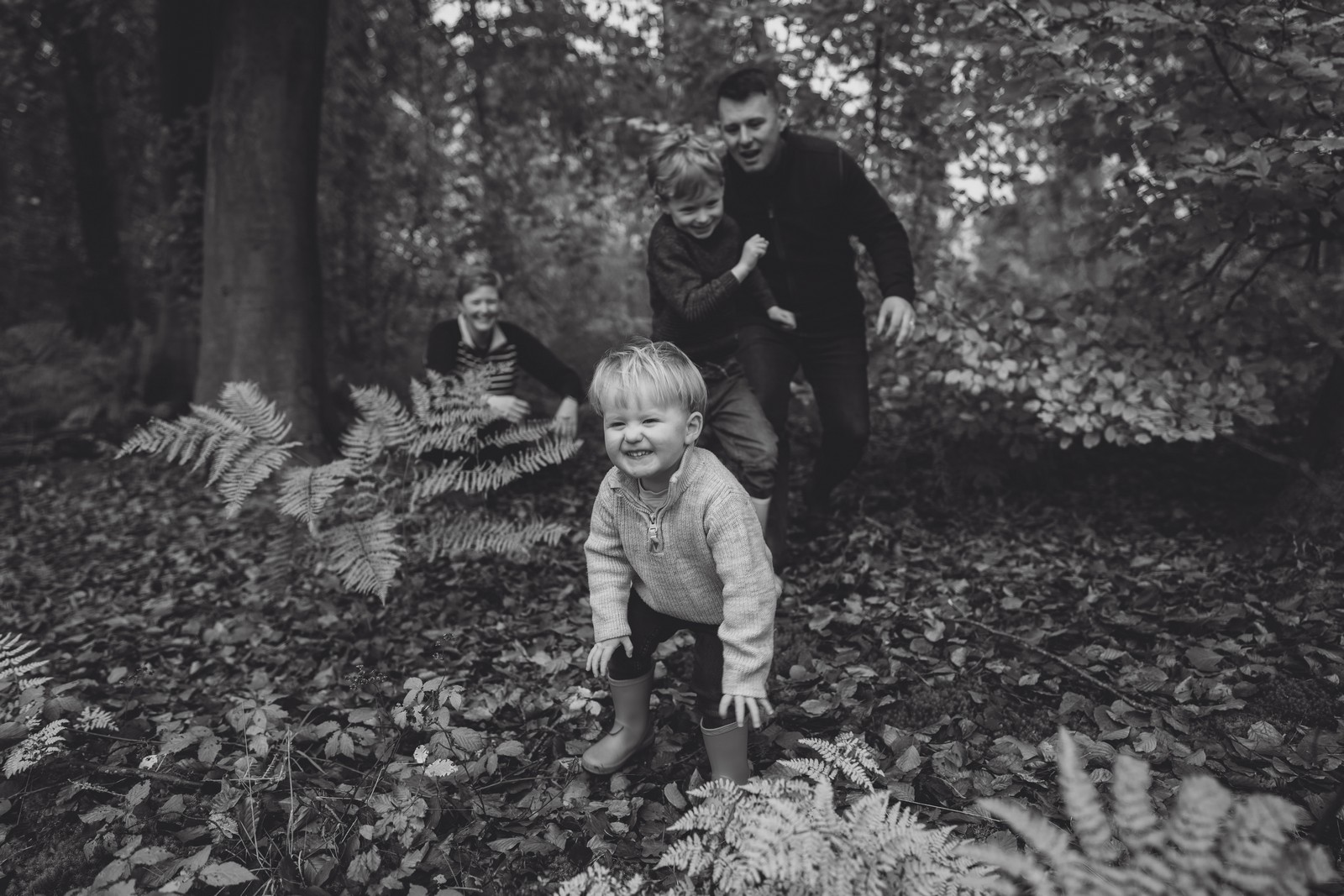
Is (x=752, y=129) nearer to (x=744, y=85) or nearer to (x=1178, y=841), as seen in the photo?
(x=744, y=85)

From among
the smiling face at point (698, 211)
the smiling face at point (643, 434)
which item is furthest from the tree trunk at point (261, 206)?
the smiling face at point (643, 434)

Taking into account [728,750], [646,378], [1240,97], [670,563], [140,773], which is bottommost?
[140,773]

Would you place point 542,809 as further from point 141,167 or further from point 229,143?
point 141,167

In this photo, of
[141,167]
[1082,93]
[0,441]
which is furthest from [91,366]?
[1082,93]

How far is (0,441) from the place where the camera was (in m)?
6.79

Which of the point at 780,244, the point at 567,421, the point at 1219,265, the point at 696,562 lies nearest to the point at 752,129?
the point at 780,244

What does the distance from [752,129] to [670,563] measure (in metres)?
2.28

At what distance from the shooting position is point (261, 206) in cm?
523

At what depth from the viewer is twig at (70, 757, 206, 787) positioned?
2.40 m

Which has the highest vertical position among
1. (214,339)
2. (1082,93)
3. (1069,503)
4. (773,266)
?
(1082,93)

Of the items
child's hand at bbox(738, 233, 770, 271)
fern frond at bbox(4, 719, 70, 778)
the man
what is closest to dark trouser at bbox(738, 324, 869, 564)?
the man

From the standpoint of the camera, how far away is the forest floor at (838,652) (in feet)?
7.62

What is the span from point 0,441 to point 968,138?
27.0 ft

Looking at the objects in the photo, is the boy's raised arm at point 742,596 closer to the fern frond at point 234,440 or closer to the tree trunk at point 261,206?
the fern frond at point 234,440
